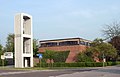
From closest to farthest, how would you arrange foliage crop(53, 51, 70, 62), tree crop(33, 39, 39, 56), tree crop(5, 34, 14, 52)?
foliage crop(53, 51, 70, 62) → tree crop(33, 39, 39, 56) → tree crop(5, 34, 14, 52)

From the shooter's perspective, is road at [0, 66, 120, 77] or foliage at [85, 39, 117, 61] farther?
foliage at [85, 39, 117, 61]

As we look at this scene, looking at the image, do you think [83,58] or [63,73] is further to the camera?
[83,58]

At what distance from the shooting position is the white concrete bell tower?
63.7 meters

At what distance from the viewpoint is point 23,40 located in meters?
67.0

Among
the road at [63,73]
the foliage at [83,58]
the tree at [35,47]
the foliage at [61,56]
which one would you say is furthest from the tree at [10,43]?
the road at [63,73]

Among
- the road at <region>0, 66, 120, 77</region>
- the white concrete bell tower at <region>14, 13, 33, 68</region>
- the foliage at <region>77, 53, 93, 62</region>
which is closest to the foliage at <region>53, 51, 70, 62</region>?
the foliage at <region>77, 53, 93, 62</region>

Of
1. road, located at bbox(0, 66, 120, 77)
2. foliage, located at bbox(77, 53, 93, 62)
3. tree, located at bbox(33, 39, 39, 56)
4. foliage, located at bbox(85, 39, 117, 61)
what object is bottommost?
road, located at bbox(0, 66, 120, 77)

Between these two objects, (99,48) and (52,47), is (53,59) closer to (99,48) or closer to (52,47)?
(52,47)

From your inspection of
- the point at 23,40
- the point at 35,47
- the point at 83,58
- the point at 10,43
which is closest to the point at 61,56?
the point at 83,58

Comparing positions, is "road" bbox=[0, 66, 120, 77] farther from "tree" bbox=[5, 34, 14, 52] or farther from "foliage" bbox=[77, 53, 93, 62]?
"tree" bbox=[5, 34, 14, 52]

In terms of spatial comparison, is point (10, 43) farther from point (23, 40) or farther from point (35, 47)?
point (23, 40)

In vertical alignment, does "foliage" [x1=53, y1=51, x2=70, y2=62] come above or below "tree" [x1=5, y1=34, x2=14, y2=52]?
below

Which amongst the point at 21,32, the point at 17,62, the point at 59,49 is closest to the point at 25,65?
the point at 17,62

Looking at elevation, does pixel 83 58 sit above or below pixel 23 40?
below
